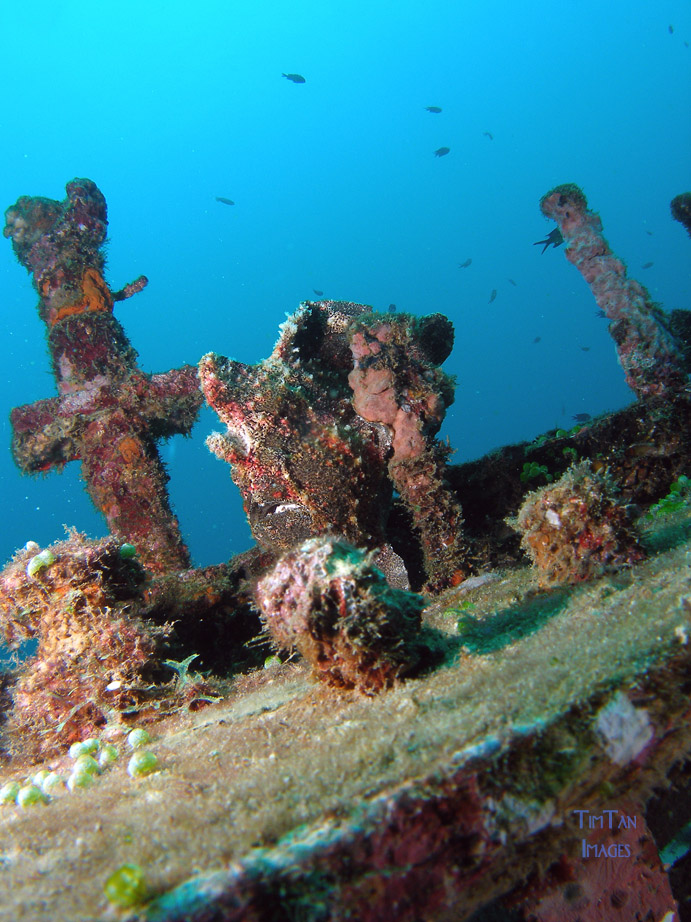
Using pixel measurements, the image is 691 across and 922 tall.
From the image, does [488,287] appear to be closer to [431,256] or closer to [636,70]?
[431,256]

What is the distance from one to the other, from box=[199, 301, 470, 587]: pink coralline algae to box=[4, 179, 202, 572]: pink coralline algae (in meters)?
2.10

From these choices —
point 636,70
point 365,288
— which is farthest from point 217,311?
point 636,70

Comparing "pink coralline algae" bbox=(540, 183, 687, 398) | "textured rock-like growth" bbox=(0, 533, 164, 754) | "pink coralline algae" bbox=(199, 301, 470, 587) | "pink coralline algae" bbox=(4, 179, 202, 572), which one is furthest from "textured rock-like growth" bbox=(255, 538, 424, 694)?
"pink coralline algae" bbox=(540, 183, 687, 398)

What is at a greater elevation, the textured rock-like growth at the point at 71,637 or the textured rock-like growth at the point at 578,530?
the textured rock-like growth at the point at 71,637

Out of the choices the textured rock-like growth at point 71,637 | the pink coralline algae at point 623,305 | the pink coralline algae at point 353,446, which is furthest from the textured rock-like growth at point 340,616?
the pink coralline algae at point 623,305

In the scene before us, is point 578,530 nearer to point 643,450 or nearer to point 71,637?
point 643,450

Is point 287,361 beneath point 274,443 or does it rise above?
above

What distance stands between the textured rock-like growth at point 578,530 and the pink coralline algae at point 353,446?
1.42 meters

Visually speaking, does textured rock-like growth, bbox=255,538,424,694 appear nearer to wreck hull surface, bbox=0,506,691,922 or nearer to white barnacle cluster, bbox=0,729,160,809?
wreck hull surface, bbox=0,506,691,922

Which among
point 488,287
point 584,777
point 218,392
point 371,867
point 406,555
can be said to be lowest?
point 584,777

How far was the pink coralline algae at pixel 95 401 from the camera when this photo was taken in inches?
271

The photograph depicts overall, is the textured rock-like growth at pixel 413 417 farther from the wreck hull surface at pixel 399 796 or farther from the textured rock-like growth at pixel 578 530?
the wreck hull surface at pixel 399 796

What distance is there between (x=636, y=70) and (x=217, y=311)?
450ft

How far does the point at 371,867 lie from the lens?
56.7 inches
